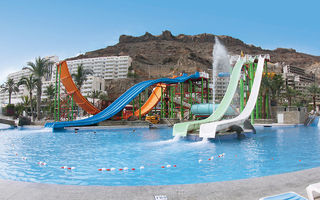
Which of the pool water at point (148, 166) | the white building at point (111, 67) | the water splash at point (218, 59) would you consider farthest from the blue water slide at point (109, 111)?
the white building at point (111, 67)

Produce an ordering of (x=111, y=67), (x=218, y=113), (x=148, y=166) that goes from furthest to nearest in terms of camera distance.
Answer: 1. (x=111, y=67)
2. (x=218, y=113)
3. (x=148, y=166)

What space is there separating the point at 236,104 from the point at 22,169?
82.2ft

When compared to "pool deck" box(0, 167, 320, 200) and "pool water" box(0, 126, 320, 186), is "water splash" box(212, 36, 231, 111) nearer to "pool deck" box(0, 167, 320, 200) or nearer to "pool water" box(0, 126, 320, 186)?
"pool water" box(0, 126, 320, 186)

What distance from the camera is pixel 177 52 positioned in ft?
452

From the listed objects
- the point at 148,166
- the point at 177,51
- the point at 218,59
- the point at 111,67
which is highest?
the point at 177,51

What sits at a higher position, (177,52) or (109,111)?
(177,52)

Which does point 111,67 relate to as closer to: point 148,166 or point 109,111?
point 109,111

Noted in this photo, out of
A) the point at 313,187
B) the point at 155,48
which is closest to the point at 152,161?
the point at 313,187

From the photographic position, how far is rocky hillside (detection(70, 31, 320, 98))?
115312mm

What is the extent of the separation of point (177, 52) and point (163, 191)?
137 metres

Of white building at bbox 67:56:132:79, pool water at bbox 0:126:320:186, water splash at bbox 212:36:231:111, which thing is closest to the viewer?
pool water at bbox 0:126:320:186

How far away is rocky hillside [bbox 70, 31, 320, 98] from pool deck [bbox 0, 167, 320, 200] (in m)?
102

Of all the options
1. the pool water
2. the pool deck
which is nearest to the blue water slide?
the pool water

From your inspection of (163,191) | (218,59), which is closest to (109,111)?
(218,59)
